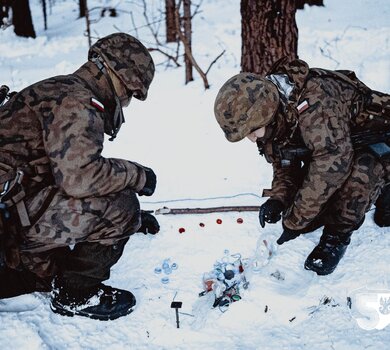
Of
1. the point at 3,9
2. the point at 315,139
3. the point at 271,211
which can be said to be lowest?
the point at 3,9

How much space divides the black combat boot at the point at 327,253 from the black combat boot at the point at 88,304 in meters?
1.21

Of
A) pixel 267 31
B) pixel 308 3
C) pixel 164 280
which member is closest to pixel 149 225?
pixel 164 280

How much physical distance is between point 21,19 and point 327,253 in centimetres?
1255

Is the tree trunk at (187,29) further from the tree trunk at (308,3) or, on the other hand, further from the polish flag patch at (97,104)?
the tree trunk at (308,3)

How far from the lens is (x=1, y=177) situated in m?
2.20

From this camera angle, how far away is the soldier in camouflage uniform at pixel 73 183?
7.17 ft

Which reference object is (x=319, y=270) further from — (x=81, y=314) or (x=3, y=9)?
(x=3, y=9)

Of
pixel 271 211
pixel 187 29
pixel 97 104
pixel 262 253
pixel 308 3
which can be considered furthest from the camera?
pixel 308 3

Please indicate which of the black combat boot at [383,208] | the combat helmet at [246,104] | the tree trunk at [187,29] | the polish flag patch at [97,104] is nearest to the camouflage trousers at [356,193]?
the black combat boot at [383,208]

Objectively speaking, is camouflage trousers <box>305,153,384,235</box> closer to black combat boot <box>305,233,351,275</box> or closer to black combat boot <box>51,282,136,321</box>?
black combat boot <box>305,233,351,275</box>

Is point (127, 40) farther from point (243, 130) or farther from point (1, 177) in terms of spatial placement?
point (1, 177)

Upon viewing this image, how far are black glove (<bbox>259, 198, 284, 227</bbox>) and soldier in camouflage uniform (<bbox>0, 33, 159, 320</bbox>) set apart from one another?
799 mm

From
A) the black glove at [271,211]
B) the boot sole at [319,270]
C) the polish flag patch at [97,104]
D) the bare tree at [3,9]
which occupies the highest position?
the polish flag patch at [97,104]

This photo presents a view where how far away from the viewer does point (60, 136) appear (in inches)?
83.9
